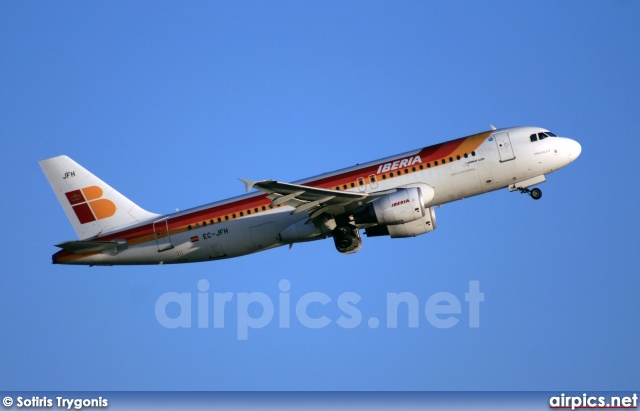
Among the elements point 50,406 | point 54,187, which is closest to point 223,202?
point 54,187

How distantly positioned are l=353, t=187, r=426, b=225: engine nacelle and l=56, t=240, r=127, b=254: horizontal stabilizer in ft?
50.0

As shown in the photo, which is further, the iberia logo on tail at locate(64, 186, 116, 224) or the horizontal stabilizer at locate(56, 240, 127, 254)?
the iberia logo on tail at locate(64, 186, 116, 224)

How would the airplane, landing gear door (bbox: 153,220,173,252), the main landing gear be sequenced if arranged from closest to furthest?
Result: the airplane → the main landing gear → landing gear door (bbox: 153,220,173,252)

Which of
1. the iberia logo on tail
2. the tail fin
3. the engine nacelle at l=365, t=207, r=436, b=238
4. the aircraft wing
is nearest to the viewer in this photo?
the aircraft wing

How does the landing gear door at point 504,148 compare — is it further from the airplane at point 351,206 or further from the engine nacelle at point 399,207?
the engine nacelle at point 399,207

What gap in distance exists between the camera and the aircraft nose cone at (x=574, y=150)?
205 feet

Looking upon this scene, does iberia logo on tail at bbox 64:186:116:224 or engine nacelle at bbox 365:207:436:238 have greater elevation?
iberia logo on tail at bbox 64:186:116:224

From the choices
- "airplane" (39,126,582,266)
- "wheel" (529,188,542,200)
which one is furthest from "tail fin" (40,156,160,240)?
"wheel" (529,188,542,200)

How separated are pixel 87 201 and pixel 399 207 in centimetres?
1991

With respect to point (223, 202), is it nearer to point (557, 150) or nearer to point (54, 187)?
point (54, 187)

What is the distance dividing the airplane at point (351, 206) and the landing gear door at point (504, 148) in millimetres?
56

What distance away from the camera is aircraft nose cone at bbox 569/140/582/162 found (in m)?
62.4

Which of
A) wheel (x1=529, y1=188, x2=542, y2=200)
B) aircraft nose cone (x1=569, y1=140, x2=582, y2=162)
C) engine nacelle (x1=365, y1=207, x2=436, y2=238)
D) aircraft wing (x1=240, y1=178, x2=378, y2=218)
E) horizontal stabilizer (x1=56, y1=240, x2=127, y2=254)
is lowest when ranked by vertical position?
engine nacelle (x1=365, y1=207, x2=436, y2=238)

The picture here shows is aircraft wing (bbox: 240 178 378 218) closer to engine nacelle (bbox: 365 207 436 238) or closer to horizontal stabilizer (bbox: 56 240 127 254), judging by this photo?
engine nacelle (bbox: 365 207 436 238)
